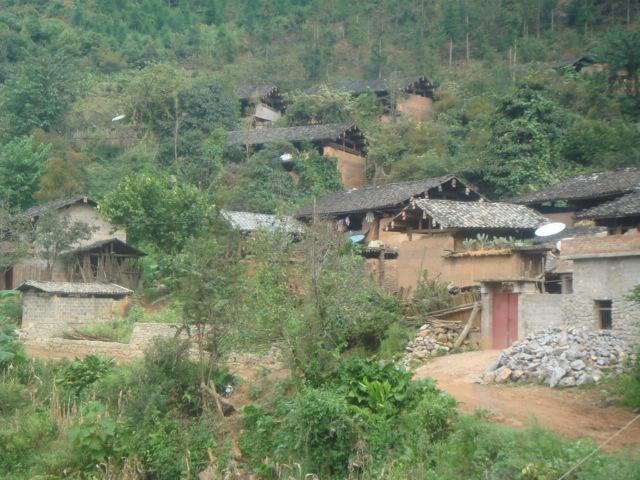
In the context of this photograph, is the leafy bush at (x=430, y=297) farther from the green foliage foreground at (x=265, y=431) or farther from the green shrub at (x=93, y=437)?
the green shrub at (x=93, y=437)

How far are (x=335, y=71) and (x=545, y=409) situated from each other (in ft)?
159

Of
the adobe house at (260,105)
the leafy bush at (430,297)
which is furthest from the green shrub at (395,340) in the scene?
the adobe house at (260,105)

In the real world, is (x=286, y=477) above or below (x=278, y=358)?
below

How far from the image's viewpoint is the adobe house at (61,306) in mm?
27734

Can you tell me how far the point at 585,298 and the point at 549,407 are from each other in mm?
4057

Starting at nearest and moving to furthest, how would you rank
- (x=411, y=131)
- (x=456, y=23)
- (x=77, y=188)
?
(x=77, y=188), (x=411, y=131), (x=456, y=23)

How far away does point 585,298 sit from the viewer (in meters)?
18.8

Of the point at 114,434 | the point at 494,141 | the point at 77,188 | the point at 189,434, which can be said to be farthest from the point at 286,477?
the point at 77,188

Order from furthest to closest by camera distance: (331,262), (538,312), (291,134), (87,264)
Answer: (291,134)
(87,264)
(538,312)
(331,262)

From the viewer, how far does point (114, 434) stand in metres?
17.4

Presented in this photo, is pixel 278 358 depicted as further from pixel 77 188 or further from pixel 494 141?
pixel 77 188

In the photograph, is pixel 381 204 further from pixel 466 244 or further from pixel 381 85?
pixel 381 85

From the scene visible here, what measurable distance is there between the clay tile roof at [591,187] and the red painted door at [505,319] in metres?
7.54

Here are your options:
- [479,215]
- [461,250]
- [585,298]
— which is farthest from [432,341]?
[479,215]
